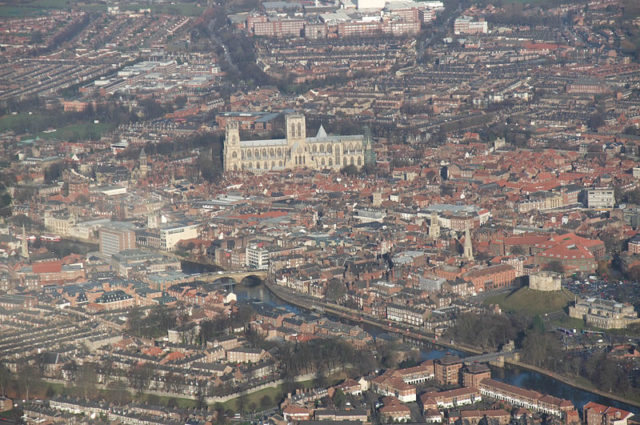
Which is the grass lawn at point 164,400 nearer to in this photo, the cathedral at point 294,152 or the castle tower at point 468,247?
the castle tower at point 468,247

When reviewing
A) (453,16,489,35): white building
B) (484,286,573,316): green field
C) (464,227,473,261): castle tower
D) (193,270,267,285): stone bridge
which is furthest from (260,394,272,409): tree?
(453,16,489,35): white building

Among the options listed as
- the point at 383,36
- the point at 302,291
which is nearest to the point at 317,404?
the point at 302,291

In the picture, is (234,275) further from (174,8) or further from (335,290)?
(174,8)

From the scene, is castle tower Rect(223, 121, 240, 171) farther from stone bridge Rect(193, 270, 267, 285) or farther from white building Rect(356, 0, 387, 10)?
white building Rect(356, 0, 387, 10)

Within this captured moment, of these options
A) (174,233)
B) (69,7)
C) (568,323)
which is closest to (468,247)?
(568,323)

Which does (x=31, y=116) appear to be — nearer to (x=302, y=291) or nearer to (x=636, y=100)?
(x=636, y=100)

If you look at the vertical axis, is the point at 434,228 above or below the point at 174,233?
above

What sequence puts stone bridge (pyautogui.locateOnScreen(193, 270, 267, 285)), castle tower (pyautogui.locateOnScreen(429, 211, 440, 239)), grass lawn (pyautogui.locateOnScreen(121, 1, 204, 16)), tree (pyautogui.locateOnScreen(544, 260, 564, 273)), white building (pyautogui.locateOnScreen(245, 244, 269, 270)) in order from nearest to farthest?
tree (pyautogui.locateOnScreen(544, 260, 564, 273)) < stone bridge (pyautogui.locateOnScreen(193, 270, 267, 285)) < white building (pyautogui.locateOnScreen(245, 244, 269, 270)) < castle tower (pyautogui.locateOnScreen(429, 211, 440, 239)) < grass lawn (pyautogui.locateOnScreen(121, 1, 204, 16))

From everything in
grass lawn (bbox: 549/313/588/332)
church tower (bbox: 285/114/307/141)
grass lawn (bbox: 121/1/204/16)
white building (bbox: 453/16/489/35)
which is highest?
grass lawn (bbox: 121/1/204/16)
